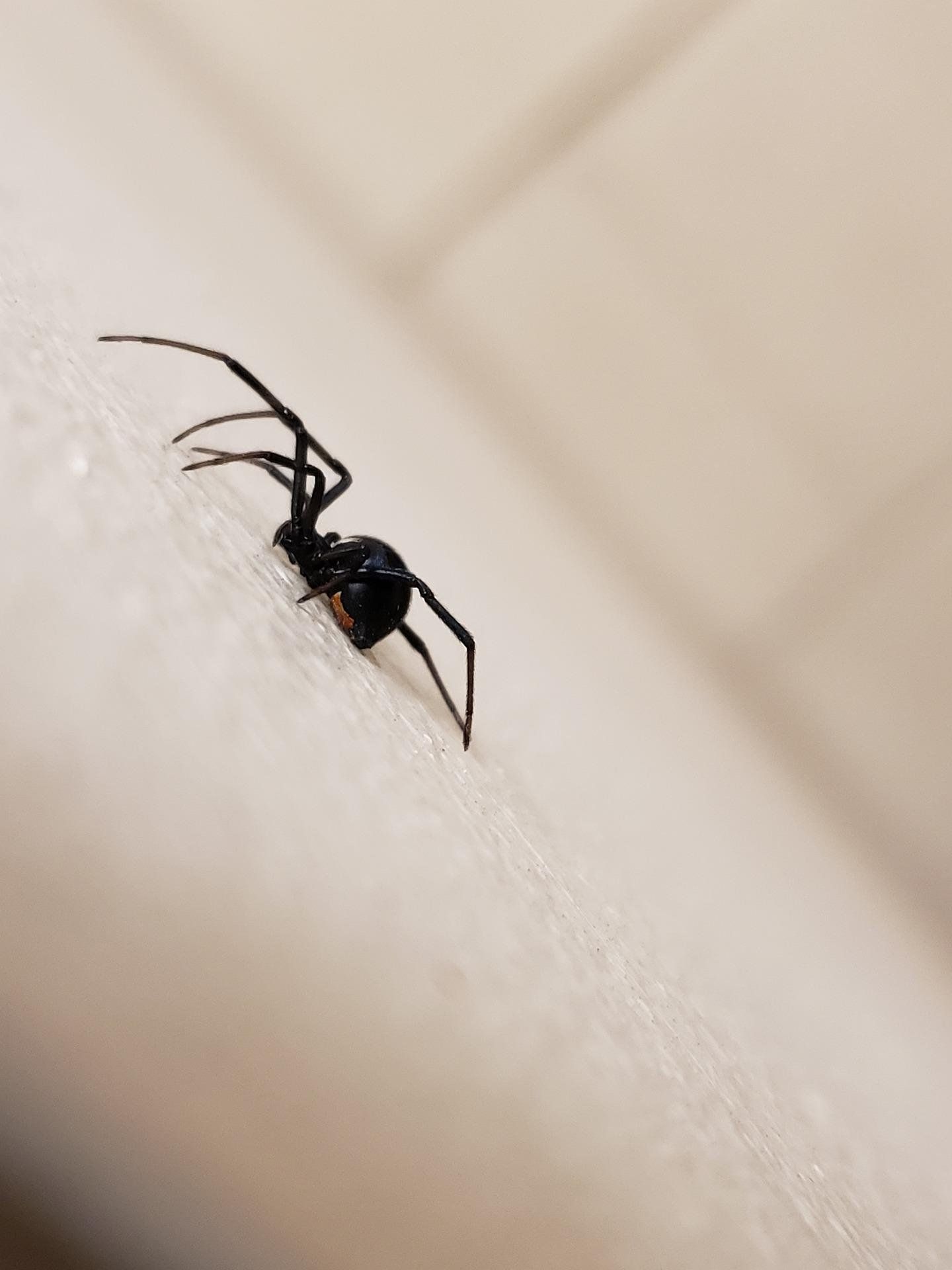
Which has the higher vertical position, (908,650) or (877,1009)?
(877,1009)

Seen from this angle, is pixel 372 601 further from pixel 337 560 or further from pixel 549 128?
pixel 549 128

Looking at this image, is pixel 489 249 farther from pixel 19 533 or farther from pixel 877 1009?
pixel 19 533

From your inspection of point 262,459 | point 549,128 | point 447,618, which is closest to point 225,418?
point 262,459

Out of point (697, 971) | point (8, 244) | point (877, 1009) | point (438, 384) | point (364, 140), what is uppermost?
point (364, 140)

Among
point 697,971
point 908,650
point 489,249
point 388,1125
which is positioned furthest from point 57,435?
point 908,650

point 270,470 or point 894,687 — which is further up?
point 270,470

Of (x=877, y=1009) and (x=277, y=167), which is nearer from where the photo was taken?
(x=877, y=1009)

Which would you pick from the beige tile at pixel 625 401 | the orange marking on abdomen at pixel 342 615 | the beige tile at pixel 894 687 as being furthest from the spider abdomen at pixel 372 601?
the beige tile at pixel 894 687
